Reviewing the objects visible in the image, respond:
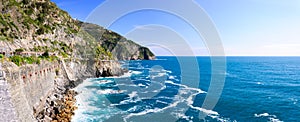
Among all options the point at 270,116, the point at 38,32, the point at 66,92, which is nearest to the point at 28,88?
the point at 66,92

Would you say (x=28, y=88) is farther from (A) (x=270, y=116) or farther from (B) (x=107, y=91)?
(A) (x=270, y=116)

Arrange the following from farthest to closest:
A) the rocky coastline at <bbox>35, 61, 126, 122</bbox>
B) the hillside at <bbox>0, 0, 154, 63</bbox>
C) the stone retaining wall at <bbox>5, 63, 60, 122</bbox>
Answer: the hillside at <bbox>0, 0, 154, 63</bbox> → the rocky coastline at <bbox>35, 61, 126, 122</bbox> → the stone retaining wall at <bbox>5, 63, 60, 122</bbox>

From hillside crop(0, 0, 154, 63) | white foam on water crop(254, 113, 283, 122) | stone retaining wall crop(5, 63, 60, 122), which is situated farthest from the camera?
hillside crop(0, 0, 154, 63)

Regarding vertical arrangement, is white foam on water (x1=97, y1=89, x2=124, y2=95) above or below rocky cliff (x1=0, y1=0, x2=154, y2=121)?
below

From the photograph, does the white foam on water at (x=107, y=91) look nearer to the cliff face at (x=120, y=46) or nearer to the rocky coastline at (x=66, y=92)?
the rocky coastline at (x=66, y=92)

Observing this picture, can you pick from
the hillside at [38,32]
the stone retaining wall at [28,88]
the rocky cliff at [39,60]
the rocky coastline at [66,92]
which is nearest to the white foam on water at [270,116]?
the rocky coastline at [66,92]

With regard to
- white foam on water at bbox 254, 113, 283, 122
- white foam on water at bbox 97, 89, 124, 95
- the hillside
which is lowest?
white foam on water at bbox 254, 113, 283, 122

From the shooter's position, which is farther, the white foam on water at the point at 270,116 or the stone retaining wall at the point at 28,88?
the white foam on water at the point at 270,116

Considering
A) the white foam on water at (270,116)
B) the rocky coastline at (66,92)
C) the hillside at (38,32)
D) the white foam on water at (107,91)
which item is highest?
the hillside at (38,32)

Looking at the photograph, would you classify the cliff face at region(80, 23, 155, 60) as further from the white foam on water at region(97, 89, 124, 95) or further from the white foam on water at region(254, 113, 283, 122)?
the white foam on water at region(254, 113, 283, 122)

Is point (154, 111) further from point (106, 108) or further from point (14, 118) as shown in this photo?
point (14, 118)

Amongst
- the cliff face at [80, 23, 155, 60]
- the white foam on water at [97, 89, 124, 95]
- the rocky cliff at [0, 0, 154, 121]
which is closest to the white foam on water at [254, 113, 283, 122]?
the white foam on water at [97, 89, 124, 95]

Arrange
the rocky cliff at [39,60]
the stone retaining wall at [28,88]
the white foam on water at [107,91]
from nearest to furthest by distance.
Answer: the stone retaining wall at [28,88] → the rocky cliff at [39,60] → the white foam on water at [107,91]

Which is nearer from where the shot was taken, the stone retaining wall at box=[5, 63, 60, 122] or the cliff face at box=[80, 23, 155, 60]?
the stone retaining wall at box=[5, 63, 60, 122]
